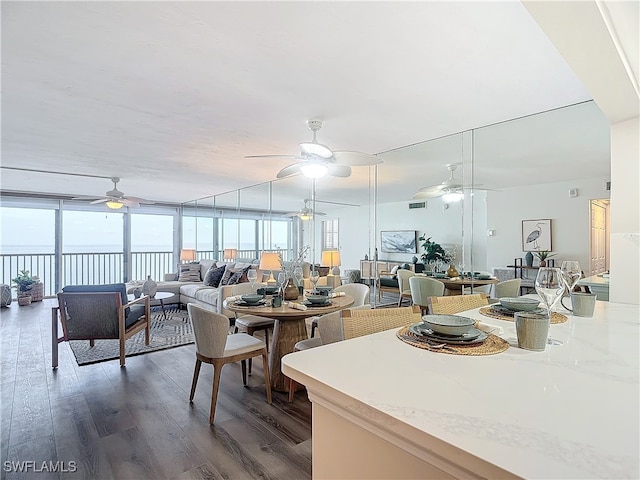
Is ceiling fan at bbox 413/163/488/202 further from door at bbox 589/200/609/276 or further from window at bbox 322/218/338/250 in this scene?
window at bbox 322/218/338/250

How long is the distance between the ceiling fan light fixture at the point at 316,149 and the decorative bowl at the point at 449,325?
77.9 inches

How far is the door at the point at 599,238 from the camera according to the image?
2.77 m

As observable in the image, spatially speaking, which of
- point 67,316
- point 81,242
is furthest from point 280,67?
point 81,242

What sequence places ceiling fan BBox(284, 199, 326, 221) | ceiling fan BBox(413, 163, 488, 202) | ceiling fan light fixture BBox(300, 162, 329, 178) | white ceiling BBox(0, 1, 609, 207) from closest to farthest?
white ceiling BBox(0, 1, 609, 207)
ceiling fan light fixture BBox(300, 162, 329, 178)
ceiling fan BBox(413, 163, 488, 202)
ceiling fan BBox(284, 199, 326, 221)

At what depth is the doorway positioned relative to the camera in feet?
9.10

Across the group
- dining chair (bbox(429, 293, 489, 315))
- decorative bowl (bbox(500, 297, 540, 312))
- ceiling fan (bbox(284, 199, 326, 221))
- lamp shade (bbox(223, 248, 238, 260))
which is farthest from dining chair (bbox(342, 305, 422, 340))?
lamp shade (bbox(223, 248, 238, 260))

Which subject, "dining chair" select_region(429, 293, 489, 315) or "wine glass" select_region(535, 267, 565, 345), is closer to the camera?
"wine glass" select_region(535, 267, 565, 345)

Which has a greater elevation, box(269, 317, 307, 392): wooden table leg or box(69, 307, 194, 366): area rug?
box(269, 317, 307, 392): wooden table leg

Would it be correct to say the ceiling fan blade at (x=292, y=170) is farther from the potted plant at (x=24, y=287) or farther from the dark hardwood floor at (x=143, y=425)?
the potted plant at (x=24, y=287)

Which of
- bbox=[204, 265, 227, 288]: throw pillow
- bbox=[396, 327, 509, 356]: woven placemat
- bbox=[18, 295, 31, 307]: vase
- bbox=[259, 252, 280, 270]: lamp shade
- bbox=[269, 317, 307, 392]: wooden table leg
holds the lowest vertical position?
bbox=[18, 295, 31, 307]: vase

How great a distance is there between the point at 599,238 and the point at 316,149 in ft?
8.25

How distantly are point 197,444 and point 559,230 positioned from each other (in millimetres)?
3491

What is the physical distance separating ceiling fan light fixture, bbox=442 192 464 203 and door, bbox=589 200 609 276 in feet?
4.08

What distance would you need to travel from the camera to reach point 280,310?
2852 mm
